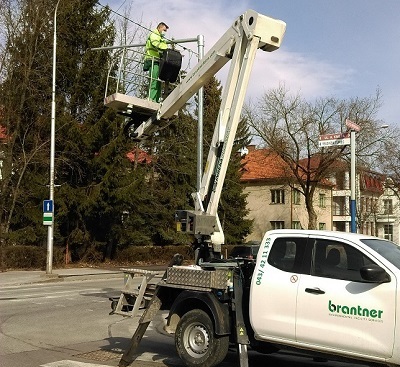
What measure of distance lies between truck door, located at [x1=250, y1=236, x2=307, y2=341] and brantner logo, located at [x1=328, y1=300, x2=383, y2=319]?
485mm

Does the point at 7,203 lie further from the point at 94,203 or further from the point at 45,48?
the point at 45,48

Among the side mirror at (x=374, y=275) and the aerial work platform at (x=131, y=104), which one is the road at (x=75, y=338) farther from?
the aerial work platform at (x=131, y=104)

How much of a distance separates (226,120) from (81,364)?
4075 millimetres

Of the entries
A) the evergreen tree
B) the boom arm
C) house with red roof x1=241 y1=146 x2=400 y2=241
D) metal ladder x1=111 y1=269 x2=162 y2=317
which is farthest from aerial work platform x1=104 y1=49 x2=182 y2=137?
house with red roof x1=241 y1=146 x2=400 y2=241

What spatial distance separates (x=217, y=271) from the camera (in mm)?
7086

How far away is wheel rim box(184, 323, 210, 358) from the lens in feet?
23.4

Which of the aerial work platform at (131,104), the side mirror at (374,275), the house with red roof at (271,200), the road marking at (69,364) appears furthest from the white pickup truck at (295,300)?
the house with red roof at (271,200)

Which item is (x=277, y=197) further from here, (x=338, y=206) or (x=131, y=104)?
(x=131, y=104)

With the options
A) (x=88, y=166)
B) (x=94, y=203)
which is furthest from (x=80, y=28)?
(x=94, y=203)

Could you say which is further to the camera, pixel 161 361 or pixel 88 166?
pixel 88 166

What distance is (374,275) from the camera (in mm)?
5832

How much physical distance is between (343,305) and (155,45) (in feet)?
19.2

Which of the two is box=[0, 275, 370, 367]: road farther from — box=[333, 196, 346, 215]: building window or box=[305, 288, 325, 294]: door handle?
box=[333, 196, 346, 215]: building window

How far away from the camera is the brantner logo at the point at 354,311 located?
581 cm
